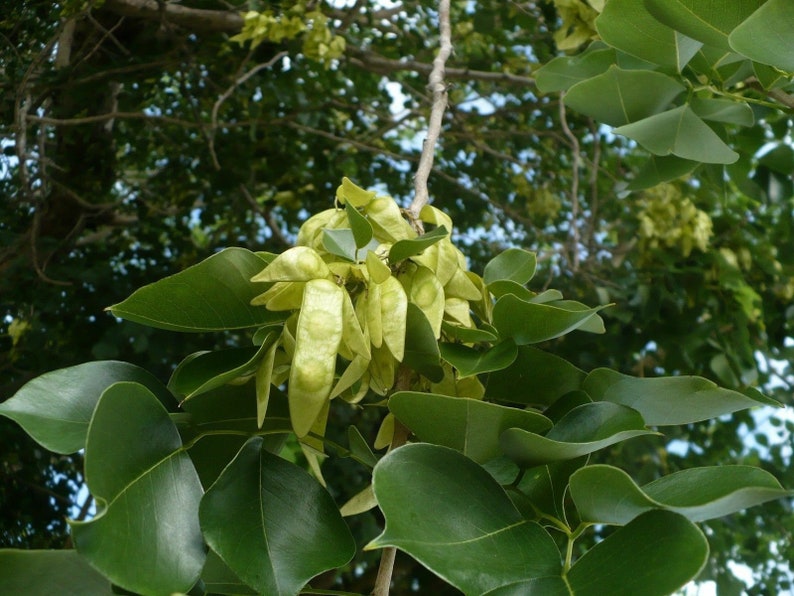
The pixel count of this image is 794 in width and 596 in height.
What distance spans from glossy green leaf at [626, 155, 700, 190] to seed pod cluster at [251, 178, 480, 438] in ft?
1.31

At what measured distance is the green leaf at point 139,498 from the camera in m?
0.45

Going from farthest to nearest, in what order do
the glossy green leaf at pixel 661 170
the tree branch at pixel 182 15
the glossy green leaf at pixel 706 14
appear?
the tree branch at pixel 182 15, the glossy green leaf at pixel 661 170, the glossy green leaf at pixel 706 14

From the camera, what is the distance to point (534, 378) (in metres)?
0.66

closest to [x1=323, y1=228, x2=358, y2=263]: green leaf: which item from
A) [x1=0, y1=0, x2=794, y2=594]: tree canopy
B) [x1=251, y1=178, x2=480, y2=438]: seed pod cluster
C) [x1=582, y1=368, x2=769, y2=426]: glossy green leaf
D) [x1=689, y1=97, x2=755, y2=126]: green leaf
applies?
[x1=251, y1=178, x2=480, y2=438]: seed pod cluster

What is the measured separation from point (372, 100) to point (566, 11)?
1.44 metres

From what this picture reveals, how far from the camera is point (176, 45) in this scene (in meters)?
2.18

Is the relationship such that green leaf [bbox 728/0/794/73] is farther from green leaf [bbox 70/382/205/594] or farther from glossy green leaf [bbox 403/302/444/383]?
green leaf [bbox 70/382/205/594]

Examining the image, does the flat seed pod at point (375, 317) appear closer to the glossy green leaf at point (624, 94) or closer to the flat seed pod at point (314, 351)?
the flat seed pod at point (314, 351)

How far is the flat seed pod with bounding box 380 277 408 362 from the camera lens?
0.55 metres

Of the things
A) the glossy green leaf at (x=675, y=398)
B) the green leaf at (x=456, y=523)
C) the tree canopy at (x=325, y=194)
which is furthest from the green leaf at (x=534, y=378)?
the tree canopy at (x=325, y=194)

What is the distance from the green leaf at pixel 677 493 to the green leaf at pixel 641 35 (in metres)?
0.39

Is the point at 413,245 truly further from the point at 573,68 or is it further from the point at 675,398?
the point at 573,68

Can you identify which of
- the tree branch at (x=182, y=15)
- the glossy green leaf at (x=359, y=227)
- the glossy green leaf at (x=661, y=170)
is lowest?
the tree branch at (x=182, y=15)

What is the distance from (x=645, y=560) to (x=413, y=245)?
25 centimetres
